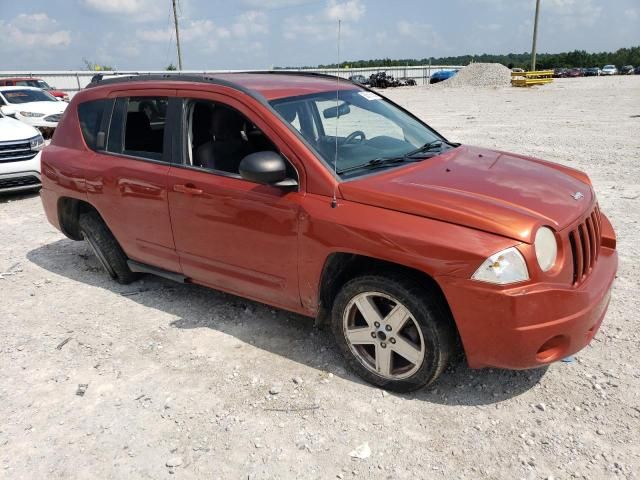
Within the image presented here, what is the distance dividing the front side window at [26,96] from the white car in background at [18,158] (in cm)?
788

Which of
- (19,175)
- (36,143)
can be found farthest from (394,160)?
(36,143)

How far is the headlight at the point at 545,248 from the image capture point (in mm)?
2658

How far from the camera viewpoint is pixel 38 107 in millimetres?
15109

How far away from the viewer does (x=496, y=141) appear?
11969 millimetres

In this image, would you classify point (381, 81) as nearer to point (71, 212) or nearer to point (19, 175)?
point (19, 175)

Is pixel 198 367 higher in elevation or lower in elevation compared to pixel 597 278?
lower

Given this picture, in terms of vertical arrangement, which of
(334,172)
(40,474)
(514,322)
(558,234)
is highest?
(334,172)

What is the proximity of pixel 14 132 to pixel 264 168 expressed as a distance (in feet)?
23.1

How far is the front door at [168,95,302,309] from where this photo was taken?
3.37m

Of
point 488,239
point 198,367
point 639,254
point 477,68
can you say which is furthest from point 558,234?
point 477,68

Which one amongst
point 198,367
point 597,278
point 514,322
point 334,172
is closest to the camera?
point 514,322

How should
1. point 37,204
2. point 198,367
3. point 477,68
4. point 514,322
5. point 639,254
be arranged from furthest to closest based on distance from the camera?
point 477,68, point 37,204, point 639,254, point 198,367, point 514,322

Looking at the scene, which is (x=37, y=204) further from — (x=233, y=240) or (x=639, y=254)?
(x=639, y=254)

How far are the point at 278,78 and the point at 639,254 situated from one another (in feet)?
12.3
